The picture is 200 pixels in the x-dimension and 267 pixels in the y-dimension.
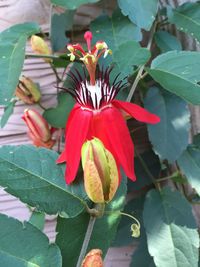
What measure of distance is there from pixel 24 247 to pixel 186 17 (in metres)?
0.41

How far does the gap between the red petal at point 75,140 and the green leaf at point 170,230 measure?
220 millimetres

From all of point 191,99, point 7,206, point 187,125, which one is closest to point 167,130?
point 187,125

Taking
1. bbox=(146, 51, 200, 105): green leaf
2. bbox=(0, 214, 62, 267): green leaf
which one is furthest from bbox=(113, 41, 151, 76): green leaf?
bbox=(0, 214, 62, 267): green leaf

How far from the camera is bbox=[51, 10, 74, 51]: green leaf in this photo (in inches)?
29.2

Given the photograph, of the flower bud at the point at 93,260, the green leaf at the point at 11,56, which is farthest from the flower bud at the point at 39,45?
the flower bud at the point at 93,260

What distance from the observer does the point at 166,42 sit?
2.32 feet

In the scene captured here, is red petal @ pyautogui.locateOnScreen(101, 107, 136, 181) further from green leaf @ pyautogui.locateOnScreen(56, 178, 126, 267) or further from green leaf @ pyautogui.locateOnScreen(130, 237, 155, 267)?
green leaf @ pyautogui.locateOnScreen(130, 237, 155, 267)

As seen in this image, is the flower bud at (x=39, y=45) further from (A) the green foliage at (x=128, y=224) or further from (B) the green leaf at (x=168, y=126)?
(A) the green foliage at (x=128, y=224)

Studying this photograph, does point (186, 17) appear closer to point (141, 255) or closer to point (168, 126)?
point (168, 126)

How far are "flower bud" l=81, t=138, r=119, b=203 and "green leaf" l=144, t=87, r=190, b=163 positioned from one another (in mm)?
215

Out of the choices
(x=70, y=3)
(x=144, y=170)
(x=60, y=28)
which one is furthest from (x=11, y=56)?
(x=144, y=170)

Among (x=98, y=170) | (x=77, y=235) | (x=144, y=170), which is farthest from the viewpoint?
(x=144, y=170)

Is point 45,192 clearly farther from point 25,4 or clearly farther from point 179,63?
point 25,4

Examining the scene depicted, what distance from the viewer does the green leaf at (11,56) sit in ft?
1.66
